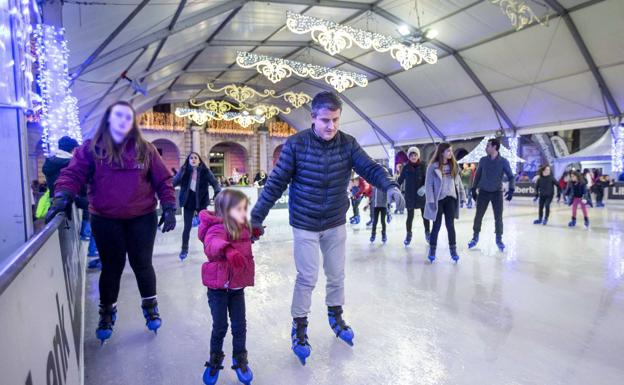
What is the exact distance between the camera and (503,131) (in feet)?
51.8

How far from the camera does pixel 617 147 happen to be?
41.6ft

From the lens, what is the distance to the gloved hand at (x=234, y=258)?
164 centimetres

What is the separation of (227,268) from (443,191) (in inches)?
118

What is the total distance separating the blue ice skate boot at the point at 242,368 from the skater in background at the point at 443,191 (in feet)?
9.36

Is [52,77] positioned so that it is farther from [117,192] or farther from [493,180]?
[493,180]

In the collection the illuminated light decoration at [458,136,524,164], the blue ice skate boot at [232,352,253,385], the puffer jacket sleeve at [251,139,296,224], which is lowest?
the blue ice skate boot at [232,352,253,385]

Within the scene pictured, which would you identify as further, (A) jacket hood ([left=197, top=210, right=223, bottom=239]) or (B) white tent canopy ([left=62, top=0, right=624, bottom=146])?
(B) white tent canopy ([left=62, top=0, right=624, bottom=146])

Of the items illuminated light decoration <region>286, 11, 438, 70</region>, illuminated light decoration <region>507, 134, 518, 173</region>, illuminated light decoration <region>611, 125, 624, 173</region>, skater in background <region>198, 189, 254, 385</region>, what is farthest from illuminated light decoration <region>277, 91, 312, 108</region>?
skater in background <region>198, 189, 254, 385</region>

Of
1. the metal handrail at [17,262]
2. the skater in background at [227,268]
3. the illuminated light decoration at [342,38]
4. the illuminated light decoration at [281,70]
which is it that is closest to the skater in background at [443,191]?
the skater in background at [227,268]

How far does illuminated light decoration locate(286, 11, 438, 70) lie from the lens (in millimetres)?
8562

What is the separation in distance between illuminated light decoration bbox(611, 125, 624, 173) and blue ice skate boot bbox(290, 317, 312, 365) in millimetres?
14569

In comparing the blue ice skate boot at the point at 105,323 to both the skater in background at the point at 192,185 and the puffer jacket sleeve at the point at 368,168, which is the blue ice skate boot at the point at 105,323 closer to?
the puffer jacket sleeve at the point at 368,168

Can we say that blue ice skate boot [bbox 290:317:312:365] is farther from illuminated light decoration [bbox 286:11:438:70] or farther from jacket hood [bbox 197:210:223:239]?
illuminated light decoration [bbox 286:11:438:70]

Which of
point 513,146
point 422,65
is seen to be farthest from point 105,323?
point 513,146
